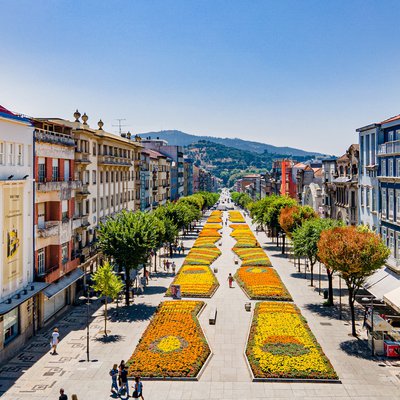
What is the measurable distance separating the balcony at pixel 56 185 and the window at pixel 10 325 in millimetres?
10290

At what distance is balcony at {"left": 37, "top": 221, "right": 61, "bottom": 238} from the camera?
37469 mm

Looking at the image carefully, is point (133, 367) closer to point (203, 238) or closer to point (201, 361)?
point (201, 361)

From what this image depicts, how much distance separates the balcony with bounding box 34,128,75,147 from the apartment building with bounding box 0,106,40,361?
4.67ft

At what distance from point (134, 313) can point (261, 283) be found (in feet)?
56.4

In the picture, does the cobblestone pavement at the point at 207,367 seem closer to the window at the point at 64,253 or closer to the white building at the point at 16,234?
the white building at the point at 16,234

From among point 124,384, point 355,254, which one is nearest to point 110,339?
point 124,384

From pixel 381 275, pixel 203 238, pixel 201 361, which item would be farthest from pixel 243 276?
pixel 203 238

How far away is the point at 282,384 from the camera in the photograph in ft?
86.7

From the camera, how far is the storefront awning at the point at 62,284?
3672cm

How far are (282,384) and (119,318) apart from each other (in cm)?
1891

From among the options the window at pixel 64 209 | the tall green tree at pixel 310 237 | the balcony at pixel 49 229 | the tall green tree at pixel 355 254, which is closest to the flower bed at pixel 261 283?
the tall green tree at pixel 310 237

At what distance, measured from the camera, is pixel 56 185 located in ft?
131

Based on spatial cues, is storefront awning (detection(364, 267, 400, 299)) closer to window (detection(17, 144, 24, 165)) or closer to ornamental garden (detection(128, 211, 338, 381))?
ornamental garden (detection(128, 211, 338, 381))

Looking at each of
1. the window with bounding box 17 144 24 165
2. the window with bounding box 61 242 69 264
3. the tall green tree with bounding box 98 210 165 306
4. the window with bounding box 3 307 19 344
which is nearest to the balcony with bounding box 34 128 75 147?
the window with bounding box 17 144 24 165
